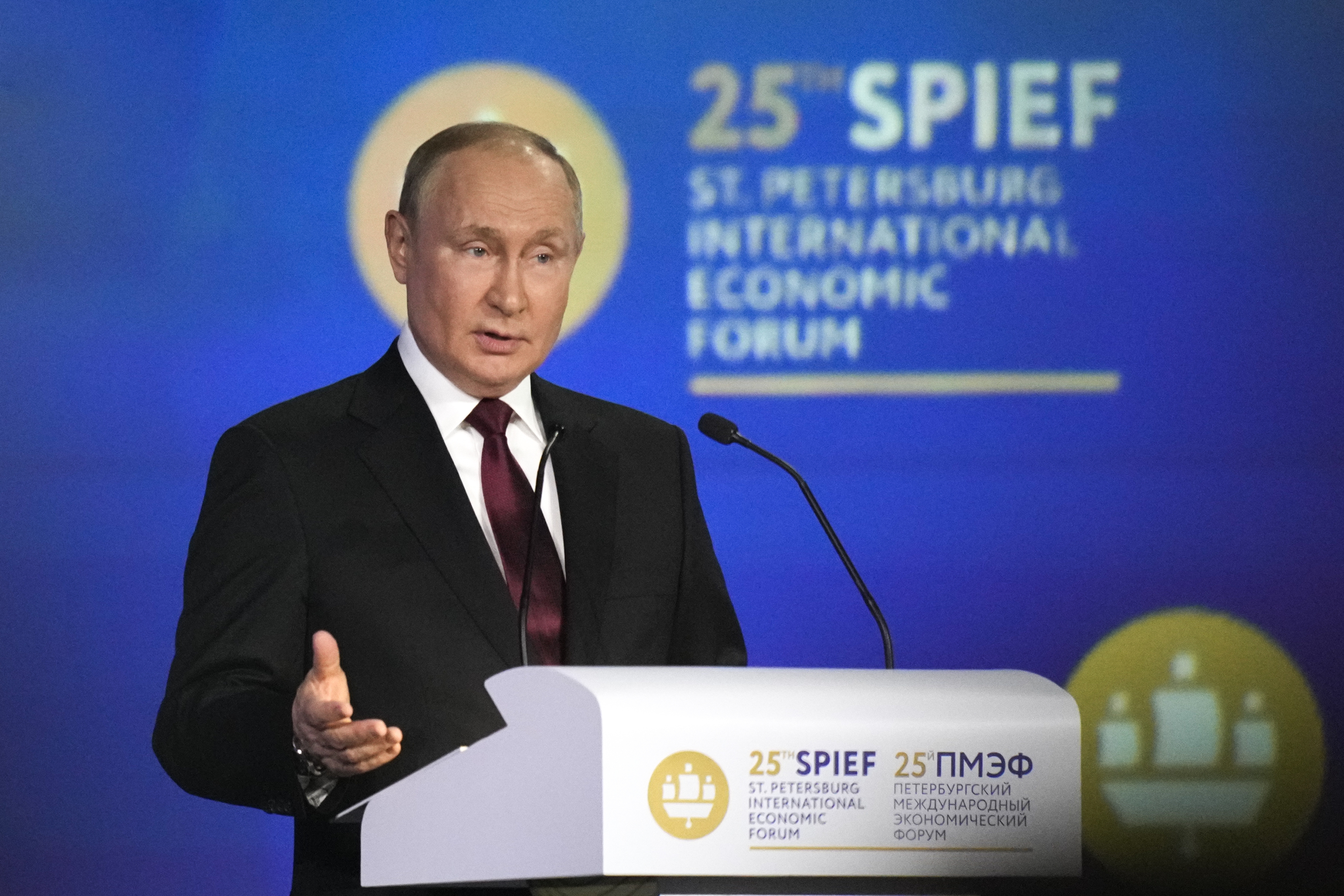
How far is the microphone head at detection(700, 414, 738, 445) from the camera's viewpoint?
202cm

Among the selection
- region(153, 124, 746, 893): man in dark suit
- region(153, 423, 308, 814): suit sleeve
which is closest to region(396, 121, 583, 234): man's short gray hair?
region(153, 124, 746, 893): man in dark suit

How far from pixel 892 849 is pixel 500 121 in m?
2.31

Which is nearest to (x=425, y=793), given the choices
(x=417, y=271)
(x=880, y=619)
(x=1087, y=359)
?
(x=880, y=619)

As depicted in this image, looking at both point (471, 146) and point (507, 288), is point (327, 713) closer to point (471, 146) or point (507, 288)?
point (507, 288)

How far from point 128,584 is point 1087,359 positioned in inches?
86.1

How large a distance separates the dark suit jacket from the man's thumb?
1.19 ft

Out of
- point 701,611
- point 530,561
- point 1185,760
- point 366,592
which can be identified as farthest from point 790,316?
point 530,561

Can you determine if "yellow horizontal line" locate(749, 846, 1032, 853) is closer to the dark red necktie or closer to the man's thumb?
the man's thumb

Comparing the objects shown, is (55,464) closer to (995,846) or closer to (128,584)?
(128,584)

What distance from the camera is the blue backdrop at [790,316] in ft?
11.1

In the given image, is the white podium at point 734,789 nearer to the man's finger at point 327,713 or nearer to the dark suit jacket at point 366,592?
the man's finger at point 327,713

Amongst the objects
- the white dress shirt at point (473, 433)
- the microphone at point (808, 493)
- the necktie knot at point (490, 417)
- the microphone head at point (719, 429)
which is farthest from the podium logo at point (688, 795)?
the necktie knot at point (490, 417)

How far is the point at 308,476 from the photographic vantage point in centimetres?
219

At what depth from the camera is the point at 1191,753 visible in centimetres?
348
